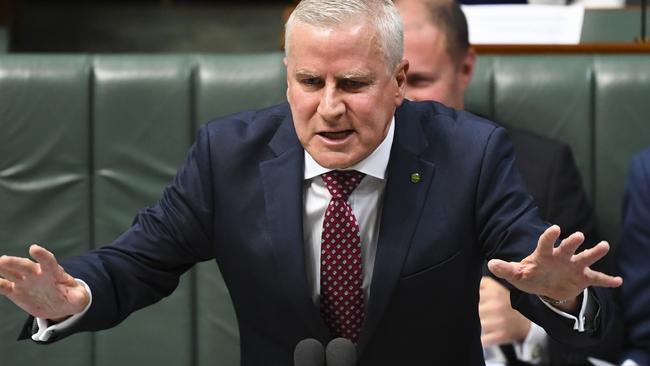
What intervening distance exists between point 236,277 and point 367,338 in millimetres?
231

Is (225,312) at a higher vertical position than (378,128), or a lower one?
lower

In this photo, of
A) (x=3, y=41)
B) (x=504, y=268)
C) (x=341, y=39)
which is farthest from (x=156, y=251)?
(x=3, y=41)

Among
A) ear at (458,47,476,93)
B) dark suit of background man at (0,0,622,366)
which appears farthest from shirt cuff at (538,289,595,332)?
ear at (458,47,476,93)

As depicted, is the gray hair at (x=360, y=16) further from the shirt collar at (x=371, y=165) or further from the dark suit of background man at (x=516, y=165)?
the dark suit of background man at (x=516, y=165)

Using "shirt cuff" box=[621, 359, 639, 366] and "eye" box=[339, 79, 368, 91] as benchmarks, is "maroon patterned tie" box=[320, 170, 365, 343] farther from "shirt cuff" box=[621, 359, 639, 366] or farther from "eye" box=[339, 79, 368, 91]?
"shirt cuff" box=[621, 359, 639, 366]

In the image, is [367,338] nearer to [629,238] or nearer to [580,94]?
[629,238]

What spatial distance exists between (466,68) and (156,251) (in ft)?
3.20

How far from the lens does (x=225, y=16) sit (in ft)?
19.2

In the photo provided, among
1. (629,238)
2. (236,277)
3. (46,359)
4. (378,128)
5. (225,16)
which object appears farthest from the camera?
(225,16)

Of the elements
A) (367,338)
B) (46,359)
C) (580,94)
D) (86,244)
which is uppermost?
(580,94)

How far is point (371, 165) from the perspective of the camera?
5.52 feet

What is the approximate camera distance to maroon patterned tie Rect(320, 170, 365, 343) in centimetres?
165

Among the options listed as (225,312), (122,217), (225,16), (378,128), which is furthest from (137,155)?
(225,16)

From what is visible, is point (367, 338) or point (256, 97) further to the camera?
point (256, 97)
